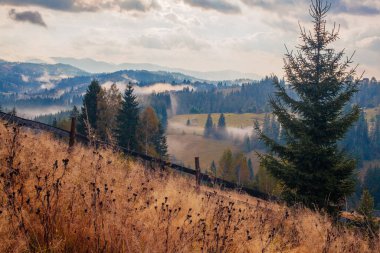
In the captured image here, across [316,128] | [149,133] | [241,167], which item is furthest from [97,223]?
[241,167]

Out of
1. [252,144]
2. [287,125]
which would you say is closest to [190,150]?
[252,144]

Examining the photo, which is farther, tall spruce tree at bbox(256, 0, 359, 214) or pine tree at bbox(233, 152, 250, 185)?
pine tree at bbox(233, 152, 250, 185)

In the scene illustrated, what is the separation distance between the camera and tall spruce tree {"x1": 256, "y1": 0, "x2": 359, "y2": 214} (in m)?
13.6

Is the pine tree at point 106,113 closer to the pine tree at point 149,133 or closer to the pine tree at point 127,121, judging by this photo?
the pine tree at point 127,121

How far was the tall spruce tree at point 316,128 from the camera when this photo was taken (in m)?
13.6

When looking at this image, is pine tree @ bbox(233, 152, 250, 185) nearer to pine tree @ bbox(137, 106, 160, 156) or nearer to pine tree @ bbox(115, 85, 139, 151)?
pine tree @ bbox(137, 106, 160, 156)

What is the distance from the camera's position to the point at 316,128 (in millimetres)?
14383

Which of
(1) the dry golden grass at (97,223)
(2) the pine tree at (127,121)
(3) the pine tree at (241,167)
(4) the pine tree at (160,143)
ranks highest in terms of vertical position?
(1) the dry golden grass at (97,223)

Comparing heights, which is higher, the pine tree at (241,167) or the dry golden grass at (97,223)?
the dry golden grass at (97,223)

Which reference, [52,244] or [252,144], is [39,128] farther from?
[252,144]

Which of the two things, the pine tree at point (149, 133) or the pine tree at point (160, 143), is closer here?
the pine tree at point (149, 133)

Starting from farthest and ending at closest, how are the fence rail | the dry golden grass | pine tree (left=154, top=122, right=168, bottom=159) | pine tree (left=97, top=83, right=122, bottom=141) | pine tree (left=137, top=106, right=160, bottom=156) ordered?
pine tree (left=154, top=122, right=168, bottom=159) < pine tree (left=137, top=106, right=160, bottom=156) < pine tree (left=97, top=83, right=122, bottom=141) < the fence rail < the dry golden grass

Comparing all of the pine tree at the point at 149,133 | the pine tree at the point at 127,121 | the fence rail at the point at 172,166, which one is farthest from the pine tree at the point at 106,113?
the fence rail at the point at 172,166

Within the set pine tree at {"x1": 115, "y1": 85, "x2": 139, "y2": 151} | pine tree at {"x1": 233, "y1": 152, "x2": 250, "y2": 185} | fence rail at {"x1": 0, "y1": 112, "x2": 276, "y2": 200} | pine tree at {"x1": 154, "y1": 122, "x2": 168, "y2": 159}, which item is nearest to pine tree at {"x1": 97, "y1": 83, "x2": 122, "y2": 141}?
pine tree at {"x1": 115, "y1": 85, "x2": 139, "y2": 151}
